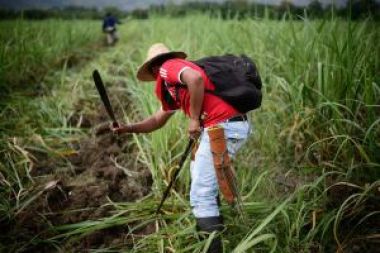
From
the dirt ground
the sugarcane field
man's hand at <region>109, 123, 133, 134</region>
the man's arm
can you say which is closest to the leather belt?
the sugarcane field

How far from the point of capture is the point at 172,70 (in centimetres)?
184

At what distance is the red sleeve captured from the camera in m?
1.81

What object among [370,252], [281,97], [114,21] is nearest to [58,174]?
[281,97]

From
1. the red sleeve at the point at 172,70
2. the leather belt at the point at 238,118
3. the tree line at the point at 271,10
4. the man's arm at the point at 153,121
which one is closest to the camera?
the red sleeve at the point at 172,70

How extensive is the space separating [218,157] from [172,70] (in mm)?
454

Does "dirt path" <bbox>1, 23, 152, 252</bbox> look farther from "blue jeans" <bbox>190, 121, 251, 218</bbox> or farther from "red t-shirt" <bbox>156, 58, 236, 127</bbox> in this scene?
"red t-shirt" <bbox>156, 58, 236, 127</bbox>

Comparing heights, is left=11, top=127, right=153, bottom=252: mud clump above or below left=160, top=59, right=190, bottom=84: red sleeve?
below

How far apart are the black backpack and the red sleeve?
0.43ft

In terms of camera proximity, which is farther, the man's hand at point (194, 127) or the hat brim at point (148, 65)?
the hat brim at point (148, 65)

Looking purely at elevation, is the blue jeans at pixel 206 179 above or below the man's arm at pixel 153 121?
below

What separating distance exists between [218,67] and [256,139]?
3.66ft

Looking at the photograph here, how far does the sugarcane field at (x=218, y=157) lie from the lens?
189 centimetres

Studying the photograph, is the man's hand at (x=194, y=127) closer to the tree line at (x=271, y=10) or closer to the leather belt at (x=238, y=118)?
the leather belt at (x=238, y=118)

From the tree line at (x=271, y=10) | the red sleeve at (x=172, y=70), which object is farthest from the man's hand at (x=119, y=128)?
the tree line at (x=271, y=10)
